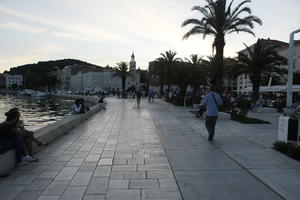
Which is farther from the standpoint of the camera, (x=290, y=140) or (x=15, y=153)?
(x=290, y=140)

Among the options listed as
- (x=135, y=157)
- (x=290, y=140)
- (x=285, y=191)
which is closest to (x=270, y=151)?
(x=290, y=140)

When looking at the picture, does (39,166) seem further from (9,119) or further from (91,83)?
(91,83)

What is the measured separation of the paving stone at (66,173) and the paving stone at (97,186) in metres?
0.50

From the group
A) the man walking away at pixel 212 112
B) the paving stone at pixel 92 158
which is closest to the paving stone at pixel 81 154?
the paving stone at pixel 92 158

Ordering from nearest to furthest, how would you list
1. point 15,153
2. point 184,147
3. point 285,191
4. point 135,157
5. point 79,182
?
point 285,191 < point 79,182 < point 15,153 < point 135,157 < point 184,147

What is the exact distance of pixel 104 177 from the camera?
484 centimetres

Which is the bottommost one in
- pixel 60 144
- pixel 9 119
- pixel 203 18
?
pixel 60 144

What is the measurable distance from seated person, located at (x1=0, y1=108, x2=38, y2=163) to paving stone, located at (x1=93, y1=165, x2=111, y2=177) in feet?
5.08

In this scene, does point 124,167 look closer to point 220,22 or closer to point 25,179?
point 25,179

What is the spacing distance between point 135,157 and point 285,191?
327cm

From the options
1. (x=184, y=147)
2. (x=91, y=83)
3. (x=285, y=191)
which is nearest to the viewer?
(x=285, y=191)

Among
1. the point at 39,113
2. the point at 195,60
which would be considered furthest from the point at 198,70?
the point at 39,113

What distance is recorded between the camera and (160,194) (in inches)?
161

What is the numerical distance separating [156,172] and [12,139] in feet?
9.91
